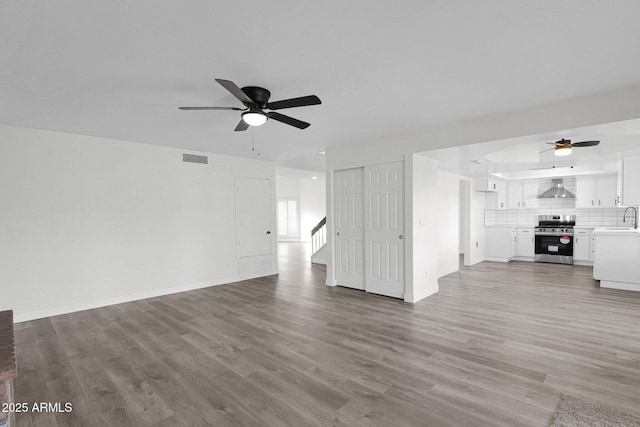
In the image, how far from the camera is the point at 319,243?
894 centimetres

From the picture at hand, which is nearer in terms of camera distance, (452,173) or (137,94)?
(137,94)

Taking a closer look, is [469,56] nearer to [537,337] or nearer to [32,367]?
[537,337]

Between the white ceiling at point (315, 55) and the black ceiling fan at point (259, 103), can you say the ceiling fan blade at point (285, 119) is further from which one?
the white ceiling at point (315, 55)

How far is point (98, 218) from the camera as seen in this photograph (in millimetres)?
4691

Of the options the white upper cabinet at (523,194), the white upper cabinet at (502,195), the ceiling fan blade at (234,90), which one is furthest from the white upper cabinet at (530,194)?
the ceiling fan blade at (234,90)

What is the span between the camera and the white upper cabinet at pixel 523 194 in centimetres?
844

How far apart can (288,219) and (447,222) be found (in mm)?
8754

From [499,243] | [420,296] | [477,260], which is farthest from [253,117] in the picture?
[499,243]

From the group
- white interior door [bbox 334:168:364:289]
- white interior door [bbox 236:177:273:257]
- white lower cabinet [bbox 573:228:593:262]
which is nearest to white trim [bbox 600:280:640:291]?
white lower cabinet [bbox 573:228:593:262]

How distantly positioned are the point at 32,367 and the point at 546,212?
1073 centimetres

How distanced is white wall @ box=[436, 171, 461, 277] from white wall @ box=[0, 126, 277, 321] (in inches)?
175

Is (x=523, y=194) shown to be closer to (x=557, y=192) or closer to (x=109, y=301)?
(x=557, y=192)

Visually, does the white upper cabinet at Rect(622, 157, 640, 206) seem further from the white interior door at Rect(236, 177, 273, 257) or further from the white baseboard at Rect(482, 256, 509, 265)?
the white interior door at Rect(236, 177, 273, 257)

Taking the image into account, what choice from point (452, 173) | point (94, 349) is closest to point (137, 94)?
point (94, 349)
